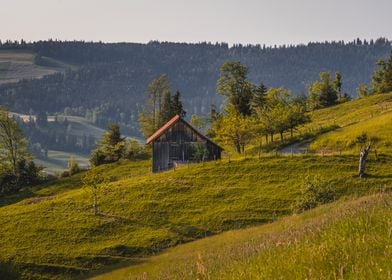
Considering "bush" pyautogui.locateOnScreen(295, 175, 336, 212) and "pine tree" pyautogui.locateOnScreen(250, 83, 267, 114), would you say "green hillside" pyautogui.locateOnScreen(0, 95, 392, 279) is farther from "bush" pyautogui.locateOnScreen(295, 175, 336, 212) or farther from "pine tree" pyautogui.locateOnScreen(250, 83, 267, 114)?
"pine tree" pyautogui.locateOnScreen(250, 83, 267, 114)

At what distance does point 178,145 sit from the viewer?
3563 inches

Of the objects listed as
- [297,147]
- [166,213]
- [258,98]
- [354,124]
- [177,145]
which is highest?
[258,98]

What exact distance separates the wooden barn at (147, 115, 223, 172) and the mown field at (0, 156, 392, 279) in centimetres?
1139

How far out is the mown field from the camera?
54.2 m

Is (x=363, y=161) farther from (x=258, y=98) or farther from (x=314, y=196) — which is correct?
(x=258, y=98)

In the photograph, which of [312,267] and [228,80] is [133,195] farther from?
[312,267]

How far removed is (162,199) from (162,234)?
10478mm

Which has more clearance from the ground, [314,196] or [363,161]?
[363,161]

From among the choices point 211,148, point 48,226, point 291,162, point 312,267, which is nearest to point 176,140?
point 211,148

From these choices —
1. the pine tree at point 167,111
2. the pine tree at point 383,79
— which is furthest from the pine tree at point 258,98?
the pine tree at point 383,79

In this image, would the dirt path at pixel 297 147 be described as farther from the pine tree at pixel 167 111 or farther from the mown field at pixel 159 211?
the pine tree at pixel 167 111

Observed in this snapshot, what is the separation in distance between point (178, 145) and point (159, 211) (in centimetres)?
2791

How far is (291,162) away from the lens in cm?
7275

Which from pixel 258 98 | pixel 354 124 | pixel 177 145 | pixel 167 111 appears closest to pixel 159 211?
pixel 177 145
